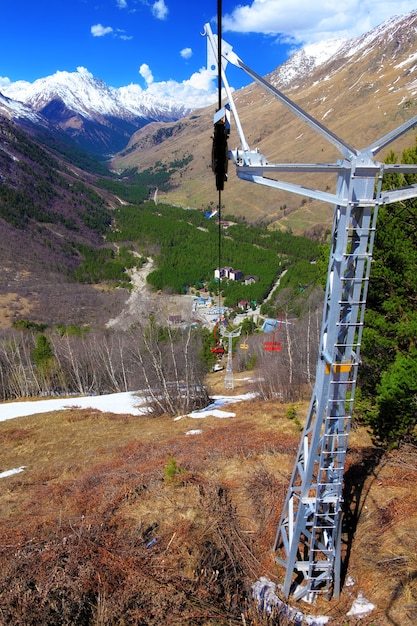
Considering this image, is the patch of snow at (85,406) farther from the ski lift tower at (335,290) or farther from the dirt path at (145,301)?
the dirt path at (145,301)

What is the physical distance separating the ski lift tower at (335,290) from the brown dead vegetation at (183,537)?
3.69 feet

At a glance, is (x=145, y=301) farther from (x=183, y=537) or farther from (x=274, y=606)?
(x=274, y=606)

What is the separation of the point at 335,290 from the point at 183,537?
6.81 metres

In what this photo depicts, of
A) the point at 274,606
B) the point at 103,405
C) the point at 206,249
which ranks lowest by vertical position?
the point at 103,405

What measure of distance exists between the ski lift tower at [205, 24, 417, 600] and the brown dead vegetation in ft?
3.69

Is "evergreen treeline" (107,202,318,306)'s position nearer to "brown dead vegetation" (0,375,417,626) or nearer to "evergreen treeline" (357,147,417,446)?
"evergreen treeline" (357,147,417,446)

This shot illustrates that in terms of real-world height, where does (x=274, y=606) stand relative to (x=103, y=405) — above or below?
above

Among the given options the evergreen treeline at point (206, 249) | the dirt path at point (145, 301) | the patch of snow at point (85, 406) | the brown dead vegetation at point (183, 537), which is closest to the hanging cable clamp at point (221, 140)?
the brown dead vegetation at point (183, 537)

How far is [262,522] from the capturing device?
10.0 metres

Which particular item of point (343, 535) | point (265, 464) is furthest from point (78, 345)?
point (343, 535)

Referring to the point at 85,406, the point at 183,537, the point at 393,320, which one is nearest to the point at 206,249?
the point at 85,406

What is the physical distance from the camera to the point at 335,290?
6336mm

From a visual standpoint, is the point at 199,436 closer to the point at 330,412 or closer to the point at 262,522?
the point at 262,522

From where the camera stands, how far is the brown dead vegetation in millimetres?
7355
